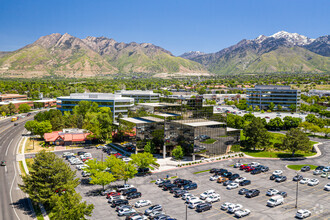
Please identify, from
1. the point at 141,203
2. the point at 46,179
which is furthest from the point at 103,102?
the point at 141,203

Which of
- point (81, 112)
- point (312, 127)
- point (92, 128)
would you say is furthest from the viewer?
point (81, 112)

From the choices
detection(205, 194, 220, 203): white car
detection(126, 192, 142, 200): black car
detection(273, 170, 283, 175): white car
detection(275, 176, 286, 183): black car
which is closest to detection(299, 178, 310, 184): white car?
detection(275, 176, 286, 183): black car

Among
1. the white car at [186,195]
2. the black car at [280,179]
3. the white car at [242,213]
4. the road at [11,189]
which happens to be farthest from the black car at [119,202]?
the black car at [280,179]

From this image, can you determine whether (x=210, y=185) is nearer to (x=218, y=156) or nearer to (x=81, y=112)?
(x=218, y=156)

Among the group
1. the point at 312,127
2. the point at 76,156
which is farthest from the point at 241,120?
the point at 76,156

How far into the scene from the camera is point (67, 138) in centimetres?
10419

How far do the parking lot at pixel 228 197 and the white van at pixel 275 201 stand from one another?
0.76 metres

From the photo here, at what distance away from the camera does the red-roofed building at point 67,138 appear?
103 meters

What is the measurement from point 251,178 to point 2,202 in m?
58.9

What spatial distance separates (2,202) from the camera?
2119 inches

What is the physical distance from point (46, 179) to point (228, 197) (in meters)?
38.5

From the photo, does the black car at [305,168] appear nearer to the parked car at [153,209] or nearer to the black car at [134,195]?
the parked car at [153,209]

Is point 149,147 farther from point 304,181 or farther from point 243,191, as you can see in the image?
point 304,181

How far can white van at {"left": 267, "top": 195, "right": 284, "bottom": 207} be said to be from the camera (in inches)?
2078
